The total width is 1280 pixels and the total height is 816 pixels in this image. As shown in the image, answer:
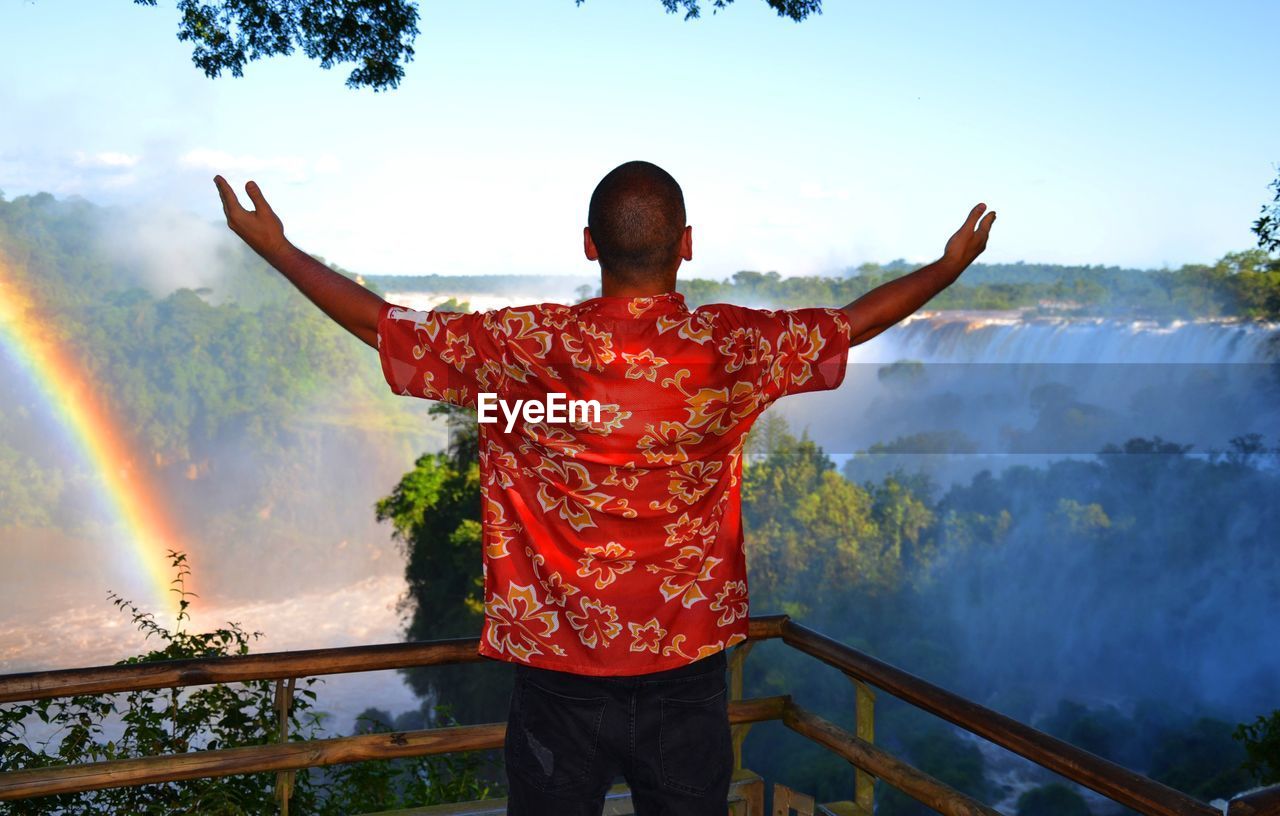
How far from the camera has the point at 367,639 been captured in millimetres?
31812

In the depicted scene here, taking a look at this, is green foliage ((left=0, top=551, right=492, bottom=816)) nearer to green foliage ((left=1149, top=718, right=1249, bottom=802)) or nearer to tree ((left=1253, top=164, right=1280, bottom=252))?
tree ((left=1253, top=164, right=1280, bottom=252))

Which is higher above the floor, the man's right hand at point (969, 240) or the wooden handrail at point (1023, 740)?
the man's right hand at point (969, 240)

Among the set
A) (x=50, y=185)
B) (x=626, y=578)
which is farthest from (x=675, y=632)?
(x=50, y=185)

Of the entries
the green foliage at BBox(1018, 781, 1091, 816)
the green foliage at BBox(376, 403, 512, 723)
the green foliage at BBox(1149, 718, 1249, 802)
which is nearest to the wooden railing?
the green foliage at BBox(1149, 718, 1249, 802)

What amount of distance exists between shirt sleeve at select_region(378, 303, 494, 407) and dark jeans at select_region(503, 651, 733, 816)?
1.13 feet

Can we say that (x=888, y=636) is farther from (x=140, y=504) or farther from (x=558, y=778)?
(x=558, y=778)

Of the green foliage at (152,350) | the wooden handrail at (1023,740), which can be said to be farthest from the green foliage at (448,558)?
the wooden handrail at (1023,740)

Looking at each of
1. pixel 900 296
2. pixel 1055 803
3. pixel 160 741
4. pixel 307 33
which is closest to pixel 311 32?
pixel 307 33

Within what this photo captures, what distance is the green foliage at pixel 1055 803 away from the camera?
60.9 feet

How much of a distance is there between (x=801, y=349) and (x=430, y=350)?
1.35ft

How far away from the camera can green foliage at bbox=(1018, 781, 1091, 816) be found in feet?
60.9

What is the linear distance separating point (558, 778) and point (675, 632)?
0.21 meters

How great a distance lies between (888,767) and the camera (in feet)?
6.03

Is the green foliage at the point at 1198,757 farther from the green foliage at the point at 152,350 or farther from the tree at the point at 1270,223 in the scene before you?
the green foliage at the point at 152,350
